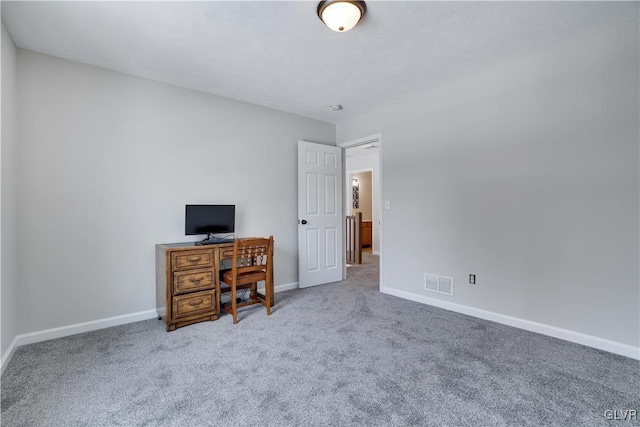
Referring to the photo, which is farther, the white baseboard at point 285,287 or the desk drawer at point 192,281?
the white baseboard at point 285,287

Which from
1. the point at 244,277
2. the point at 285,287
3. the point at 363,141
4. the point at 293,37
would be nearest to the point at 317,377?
the point at 244,277

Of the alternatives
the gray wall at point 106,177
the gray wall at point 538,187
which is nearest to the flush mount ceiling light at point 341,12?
the gray wall at point 538,187

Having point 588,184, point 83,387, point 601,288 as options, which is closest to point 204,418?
point 83,387

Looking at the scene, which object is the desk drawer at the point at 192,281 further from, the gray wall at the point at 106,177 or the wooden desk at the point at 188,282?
the gray wall at the point at 106,177

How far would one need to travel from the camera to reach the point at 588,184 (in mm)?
2424

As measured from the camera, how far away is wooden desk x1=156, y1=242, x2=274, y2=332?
2.78 metres

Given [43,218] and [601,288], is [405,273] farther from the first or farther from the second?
[43,218]

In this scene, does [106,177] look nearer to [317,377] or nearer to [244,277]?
[244,277]

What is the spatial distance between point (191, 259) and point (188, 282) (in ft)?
0.73

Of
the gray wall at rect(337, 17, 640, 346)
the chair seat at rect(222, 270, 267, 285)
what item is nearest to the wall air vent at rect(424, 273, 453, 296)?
the gray wall at rect(337, 17, 640, 346)

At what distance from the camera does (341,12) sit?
1993 millimetres

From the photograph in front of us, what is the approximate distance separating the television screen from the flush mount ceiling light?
2195 millimetres

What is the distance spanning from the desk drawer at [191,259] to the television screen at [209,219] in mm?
377

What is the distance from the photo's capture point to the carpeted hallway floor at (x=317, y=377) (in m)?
1.63
